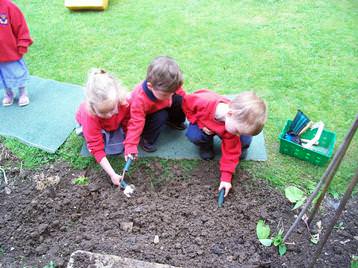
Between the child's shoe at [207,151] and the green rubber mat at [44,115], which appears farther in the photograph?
the green rubber mat at [44,115]

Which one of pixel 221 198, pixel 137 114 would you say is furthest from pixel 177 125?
pixel 221 198

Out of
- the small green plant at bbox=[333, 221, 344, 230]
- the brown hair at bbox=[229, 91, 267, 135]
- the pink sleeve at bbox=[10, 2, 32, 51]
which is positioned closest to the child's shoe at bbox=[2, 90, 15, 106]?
the pink sleeve at bbox=[10, 2, 32, 51]

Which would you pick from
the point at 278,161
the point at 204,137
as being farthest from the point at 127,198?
the point at 278,161

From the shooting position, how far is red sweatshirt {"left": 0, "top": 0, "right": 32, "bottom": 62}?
315 cm

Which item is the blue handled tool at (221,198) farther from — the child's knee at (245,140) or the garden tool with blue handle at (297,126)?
the garden tool with blue handle at (297,126)

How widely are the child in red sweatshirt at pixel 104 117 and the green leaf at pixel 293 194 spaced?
126cm

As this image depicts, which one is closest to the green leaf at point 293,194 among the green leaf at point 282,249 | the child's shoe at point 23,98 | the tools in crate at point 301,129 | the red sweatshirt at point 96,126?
the green leaf at point 282,249

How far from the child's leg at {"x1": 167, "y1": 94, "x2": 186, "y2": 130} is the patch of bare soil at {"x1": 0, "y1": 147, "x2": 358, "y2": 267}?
1.68ft

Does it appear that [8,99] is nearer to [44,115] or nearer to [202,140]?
[44,115]

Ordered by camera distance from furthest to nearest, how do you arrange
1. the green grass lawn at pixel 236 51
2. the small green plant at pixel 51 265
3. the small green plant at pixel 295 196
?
the green grass lawn at pixel 236 51
the small green plant at pixel 295 196
the small green plant at pixel 51 265

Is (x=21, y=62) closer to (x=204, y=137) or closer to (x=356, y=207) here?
(x=204, y=137)

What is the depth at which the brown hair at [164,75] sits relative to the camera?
2.48 meters

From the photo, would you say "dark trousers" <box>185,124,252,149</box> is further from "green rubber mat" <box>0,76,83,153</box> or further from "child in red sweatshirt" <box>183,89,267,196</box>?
"green rubber mat" <box>0,76,83,153</box>

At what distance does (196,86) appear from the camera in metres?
3.71
